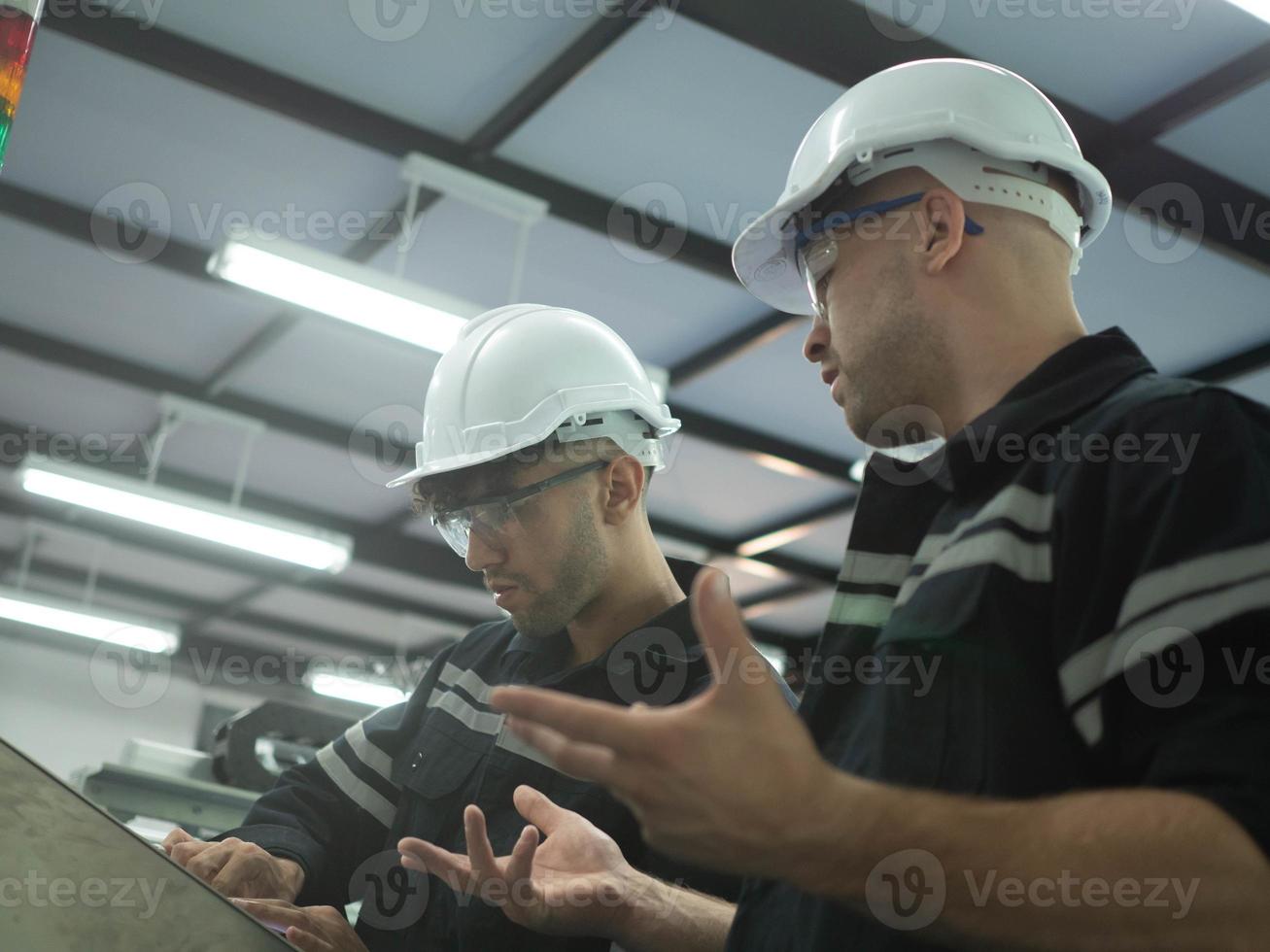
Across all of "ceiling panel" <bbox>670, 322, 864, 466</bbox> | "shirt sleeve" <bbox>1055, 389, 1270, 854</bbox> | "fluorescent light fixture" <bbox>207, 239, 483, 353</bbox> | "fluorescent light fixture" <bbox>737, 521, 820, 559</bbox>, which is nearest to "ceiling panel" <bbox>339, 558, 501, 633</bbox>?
"fluorescent light fixture" <bbox>737, 521, 820, 559</bbox>

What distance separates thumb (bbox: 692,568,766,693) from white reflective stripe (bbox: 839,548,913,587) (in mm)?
509

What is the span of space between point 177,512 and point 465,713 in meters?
5.47

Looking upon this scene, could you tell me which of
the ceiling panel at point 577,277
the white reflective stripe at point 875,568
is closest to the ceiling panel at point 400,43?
the ceiling panel at point 577,277

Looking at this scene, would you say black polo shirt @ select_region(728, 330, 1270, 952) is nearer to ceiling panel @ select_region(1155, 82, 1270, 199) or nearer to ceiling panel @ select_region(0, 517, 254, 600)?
ceiling panel @ select_region(1155, 82, 1270, 199)

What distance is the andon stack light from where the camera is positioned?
1.49 m

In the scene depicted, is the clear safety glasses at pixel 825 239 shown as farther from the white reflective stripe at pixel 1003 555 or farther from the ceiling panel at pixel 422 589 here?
the ceiling panel at pixel 422 589

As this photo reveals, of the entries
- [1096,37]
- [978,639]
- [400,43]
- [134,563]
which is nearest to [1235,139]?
[1096,37]

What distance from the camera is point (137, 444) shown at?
8672mm

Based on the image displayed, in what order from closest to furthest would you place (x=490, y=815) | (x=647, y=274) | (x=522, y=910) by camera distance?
(x=522, y=910) < (x=490, y=815) < (x=647, y=274)

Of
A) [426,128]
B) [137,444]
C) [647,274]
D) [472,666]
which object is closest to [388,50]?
[426,128]

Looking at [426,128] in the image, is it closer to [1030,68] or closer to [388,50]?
[388,50]

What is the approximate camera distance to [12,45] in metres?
1.50

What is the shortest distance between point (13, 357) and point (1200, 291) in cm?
662

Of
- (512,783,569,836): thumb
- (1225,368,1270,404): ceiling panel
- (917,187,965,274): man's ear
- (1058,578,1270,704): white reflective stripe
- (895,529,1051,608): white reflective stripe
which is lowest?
(512,783,569,836): thumb
